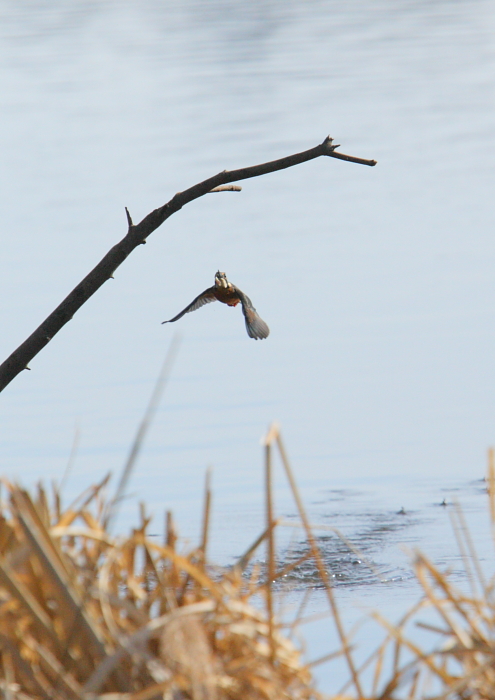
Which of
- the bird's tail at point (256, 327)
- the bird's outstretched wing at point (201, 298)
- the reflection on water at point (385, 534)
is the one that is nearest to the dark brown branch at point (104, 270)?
the bird's outstretched wing at point (201, 298)

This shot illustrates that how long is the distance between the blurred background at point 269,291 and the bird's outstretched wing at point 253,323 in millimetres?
749

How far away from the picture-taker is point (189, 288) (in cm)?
948

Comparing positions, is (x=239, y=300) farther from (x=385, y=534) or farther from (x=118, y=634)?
(x=385, y=534)

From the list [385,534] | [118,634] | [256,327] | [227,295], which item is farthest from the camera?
[385,534]

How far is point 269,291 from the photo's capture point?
32.0 feet

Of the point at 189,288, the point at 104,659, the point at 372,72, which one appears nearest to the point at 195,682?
the point at 104,659

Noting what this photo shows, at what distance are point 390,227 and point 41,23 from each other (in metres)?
33.2

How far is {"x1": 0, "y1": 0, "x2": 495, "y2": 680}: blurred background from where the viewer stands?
6648mm

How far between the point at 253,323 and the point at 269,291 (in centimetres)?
672

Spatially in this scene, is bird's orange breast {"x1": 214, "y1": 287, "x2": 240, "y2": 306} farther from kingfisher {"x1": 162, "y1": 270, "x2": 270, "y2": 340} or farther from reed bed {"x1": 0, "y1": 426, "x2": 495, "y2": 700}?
reed bed {"x1": 0, "y1": 426, "x2": 495, "y2": 700}

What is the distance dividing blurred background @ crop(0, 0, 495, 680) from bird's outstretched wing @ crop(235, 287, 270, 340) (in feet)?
2.46

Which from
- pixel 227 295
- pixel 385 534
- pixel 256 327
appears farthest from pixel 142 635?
pixel 385 534

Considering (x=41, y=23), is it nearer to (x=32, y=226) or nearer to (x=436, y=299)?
(x=32, y=226)

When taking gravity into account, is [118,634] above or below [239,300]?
below
